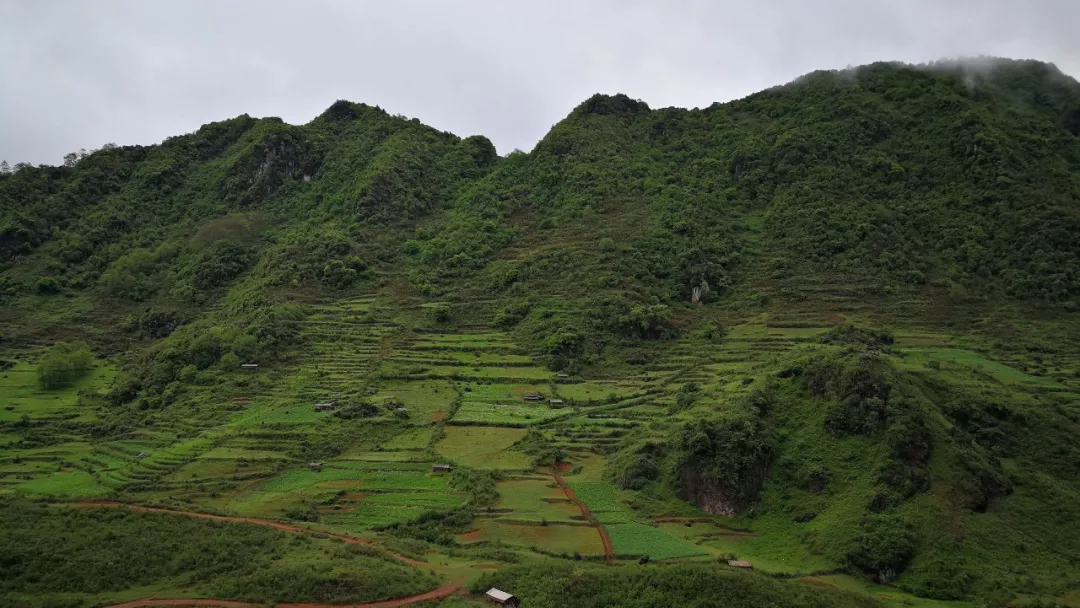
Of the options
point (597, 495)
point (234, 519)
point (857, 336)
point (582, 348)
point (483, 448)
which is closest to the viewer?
point (234, 519)

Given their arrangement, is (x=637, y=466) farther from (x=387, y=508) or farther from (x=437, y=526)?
(x=387, y=508)

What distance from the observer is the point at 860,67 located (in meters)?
108

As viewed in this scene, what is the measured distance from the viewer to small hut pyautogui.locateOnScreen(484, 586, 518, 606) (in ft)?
92.9

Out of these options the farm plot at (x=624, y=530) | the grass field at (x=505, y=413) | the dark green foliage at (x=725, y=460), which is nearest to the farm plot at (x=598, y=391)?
the grass field at (x=505, y=413)

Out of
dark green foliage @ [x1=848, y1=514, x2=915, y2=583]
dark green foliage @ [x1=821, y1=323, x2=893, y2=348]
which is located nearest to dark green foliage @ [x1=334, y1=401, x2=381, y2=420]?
dark green foliage @ [x1=848, y1=514, x2=915, y2=583]

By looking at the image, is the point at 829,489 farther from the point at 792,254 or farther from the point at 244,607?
the point at 792,254

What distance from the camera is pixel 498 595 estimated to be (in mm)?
28625

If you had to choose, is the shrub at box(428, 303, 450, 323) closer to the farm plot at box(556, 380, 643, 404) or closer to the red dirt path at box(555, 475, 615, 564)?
the farm plot at box(556, 380, 643, 404)

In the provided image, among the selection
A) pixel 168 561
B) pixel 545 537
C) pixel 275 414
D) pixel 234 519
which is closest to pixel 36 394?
pixel 275 414

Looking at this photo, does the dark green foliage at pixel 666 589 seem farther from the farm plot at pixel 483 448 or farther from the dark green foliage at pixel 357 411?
the dark green foliage at pixel 357 411

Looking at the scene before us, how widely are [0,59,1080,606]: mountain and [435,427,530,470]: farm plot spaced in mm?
322

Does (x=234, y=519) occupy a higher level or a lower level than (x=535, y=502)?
higher

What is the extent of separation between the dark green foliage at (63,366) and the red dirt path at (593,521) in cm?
5746

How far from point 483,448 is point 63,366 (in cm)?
5063
